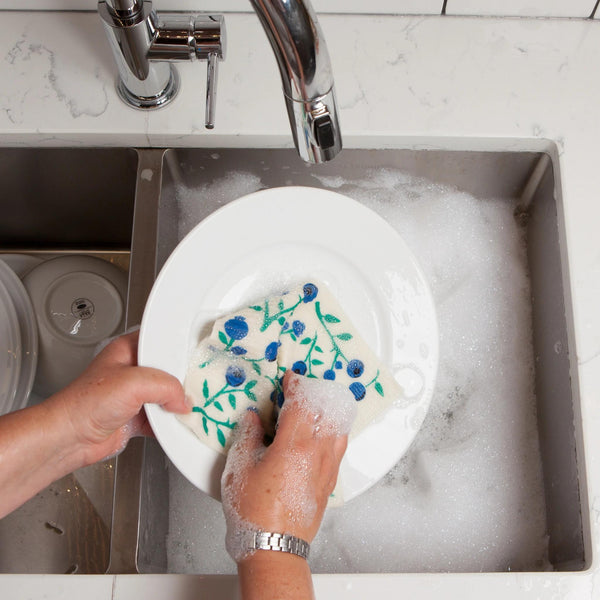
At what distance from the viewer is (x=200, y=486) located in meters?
0.64

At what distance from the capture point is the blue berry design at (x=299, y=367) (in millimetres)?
650

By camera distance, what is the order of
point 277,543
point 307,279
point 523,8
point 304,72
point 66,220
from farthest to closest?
point 66,220, point 523,8, point 307,279, point 277,543, point 304,72

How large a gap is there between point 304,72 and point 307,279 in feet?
0.91

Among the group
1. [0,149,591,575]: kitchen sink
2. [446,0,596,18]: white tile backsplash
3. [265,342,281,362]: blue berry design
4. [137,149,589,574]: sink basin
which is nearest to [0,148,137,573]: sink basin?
[0,149,591,575]: kitchen sink

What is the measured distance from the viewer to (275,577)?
57 centimetres

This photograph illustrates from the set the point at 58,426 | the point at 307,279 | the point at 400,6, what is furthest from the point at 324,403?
the point at 400,6

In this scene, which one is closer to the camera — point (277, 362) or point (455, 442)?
point (277, 362)

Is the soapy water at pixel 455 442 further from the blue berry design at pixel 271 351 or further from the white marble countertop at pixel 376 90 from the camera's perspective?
the blue berry design at pixel 271 351

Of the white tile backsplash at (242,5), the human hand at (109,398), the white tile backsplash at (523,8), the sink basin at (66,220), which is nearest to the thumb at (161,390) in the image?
the human hand at (109,398)

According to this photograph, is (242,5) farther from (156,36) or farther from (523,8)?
(523,8)

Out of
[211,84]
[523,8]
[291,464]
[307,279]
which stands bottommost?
[291,464]

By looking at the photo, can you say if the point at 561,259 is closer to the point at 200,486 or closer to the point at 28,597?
the point at 200,486

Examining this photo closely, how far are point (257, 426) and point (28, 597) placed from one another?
293 millimetres

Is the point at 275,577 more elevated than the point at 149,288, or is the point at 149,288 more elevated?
the point at 149,288
